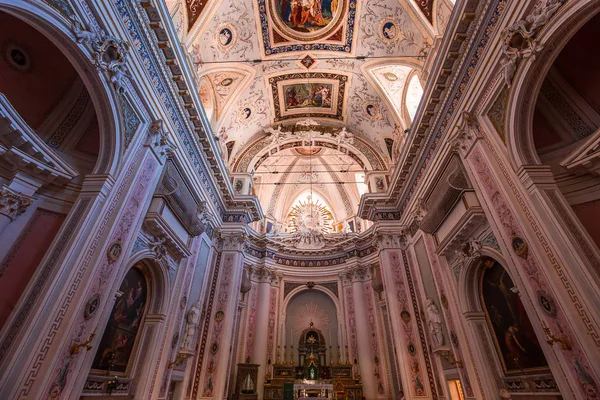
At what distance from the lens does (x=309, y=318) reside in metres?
16.7

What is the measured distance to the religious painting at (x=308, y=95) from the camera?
13.9 m

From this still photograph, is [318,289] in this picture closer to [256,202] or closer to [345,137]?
[256,202]

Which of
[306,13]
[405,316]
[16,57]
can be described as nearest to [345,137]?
[306,13]

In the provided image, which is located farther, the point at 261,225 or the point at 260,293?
the point at 261,225

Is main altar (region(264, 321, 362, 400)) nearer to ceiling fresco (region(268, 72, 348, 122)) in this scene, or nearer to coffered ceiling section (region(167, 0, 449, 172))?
coffered ceiling section (region(167, 0, 449, 172))

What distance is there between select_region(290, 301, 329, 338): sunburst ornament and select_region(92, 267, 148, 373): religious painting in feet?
33.5

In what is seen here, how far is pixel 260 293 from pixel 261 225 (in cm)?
407

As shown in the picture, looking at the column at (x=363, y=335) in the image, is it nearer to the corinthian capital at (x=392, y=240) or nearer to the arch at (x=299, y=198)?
the corinthian capital at (x=392, y=240)

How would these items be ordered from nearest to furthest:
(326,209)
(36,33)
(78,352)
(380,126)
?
(78,352)
(36,33)
(380,126)
(326,209)

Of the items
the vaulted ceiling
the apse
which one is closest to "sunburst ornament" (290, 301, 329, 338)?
the apse

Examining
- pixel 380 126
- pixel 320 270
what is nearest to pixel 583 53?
pixel 380 126

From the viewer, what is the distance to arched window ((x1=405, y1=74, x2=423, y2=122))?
11539 millimetres

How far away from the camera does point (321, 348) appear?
51.0ft

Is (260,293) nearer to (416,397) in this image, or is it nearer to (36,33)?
(416,397)
